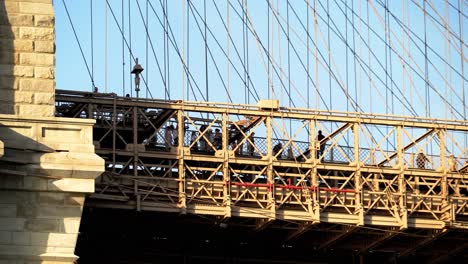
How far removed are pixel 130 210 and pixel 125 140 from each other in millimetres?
3708

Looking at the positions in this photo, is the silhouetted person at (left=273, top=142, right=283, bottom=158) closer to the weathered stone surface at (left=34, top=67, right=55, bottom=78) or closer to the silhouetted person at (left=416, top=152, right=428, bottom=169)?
the silhouetted person at (left=416, top=152, right=428, bottom=169)

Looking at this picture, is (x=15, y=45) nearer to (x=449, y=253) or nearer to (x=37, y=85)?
(x=37, y=85)

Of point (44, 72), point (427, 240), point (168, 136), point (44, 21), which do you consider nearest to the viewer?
point (44, 72)

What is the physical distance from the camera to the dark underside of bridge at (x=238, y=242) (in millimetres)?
60969

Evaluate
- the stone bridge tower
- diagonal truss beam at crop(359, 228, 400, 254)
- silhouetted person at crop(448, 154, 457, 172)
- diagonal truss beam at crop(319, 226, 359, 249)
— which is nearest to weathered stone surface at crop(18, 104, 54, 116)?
the stone bridge tower

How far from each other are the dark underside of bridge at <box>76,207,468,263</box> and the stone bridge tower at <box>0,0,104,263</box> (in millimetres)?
14067

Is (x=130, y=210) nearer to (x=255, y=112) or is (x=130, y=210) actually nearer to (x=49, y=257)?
(x=255, y=112)

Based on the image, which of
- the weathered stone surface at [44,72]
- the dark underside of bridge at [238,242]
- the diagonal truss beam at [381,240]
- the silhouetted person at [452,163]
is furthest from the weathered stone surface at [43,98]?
the silhouetted person at [452,163]

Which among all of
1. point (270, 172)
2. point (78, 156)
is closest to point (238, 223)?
point (270, 172)

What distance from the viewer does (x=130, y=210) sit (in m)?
58.2

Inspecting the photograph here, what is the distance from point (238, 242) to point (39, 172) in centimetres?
2107

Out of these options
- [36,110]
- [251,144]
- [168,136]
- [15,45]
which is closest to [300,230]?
[251,144]

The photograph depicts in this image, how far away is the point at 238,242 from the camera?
64562 millimetres

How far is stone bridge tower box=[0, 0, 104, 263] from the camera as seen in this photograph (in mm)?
44281
